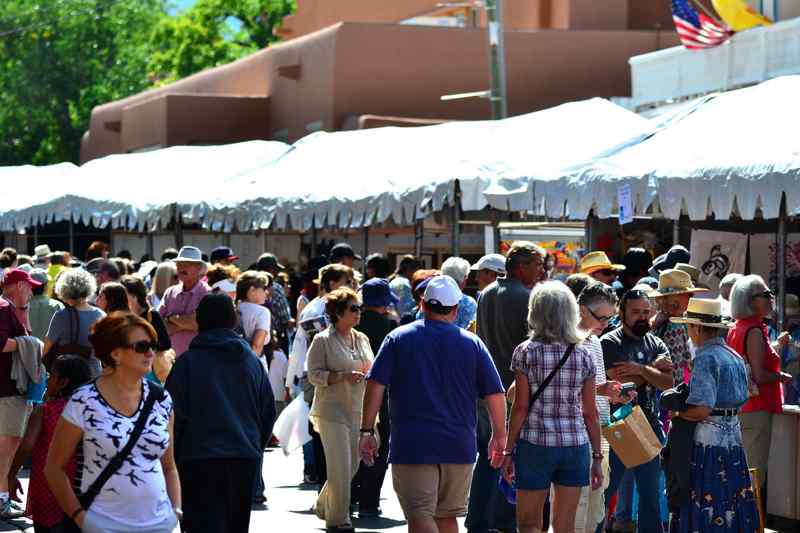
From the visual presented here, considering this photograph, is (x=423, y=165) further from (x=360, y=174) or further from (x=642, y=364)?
(x=642, y=364)

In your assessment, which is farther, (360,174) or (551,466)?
(360,174)

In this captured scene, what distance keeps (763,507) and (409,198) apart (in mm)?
6433

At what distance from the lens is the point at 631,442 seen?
966 centimetres

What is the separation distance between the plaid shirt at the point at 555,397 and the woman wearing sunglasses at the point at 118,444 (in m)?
2.61

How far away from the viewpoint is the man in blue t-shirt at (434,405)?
8.69m

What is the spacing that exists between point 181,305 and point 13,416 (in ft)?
6.63

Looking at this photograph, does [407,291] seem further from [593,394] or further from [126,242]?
[126,242]

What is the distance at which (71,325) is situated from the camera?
10.9 meters

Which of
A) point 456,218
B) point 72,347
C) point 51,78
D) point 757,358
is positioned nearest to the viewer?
point 757,358

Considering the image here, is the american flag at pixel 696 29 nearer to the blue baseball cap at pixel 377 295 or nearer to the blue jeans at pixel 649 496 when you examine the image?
the blue baseball cap at pixel 377 295

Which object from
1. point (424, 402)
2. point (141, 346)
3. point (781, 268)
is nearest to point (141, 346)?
point (141, 346)

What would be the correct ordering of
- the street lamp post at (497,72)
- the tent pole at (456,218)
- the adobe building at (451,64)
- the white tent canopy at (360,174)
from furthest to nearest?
the adobe building at (451,64)
the street lamp post at (497,72)
the tent pole at (456,218)
the white tent canopy at (360,174)

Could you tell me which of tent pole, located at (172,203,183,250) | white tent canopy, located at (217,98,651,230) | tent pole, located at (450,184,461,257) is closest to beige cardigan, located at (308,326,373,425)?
white tent canopy, located at (217,98,651,230)

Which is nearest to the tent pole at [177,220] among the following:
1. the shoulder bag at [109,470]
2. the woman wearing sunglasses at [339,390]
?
the woman wearing sunglasses at [339,390]
